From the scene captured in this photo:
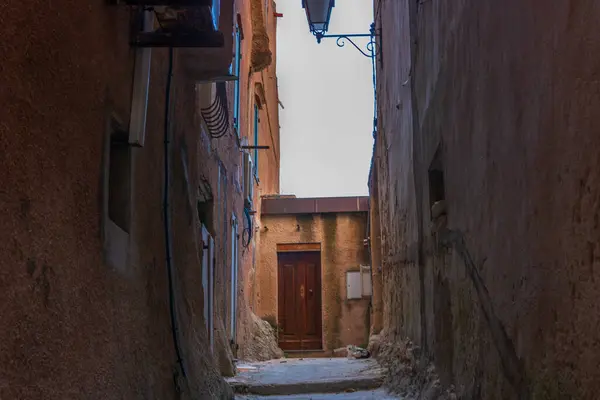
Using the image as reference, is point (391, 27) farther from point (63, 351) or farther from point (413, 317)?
point (63, 351)

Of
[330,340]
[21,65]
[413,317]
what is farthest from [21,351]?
[330,340]

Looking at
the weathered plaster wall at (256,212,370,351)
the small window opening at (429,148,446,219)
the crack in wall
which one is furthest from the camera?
the weathered plaster wall at (256,212,370,351)

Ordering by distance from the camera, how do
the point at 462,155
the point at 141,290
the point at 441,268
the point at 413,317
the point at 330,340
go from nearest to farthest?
the point at 141,290, the point at 462,155, the point at 441,268, the point at 413,317, the point at 330,340

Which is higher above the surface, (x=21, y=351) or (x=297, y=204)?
(x=297, y=204)

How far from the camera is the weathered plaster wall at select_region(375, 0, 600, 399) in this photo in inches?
67.9

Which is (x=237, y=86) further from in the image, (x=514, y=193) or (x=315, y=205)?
(x=514, y=193)

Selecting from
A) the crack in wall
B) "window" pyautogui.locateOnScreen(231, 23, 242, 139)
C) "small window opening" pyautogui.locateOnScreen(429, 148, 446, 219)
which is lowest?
the crack in wall

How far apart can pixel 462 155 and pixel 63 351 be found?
2135 mm

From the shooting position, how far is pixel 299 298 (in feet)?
46.7

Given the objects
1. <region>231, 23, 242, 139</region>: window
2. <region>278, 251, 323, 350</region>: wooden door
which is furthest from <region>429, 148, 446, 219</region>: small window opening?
<region>278, 251, 323, 350</region>: wooden door

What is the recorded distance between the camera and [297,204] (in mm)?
13992

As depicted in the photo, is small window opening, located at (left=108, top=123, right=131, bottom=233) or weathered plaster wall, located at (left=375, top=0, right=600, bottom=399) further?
small window opening, located at (left=108, top=123, right=131, bottom=233)

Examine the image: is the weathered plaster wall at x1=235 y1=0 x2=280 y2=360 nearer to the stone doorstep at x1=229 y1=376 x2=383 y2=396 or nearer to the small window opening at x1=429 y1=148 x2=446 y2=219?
the stone doorstep at x1=229 y1=376 x2=383 y2=396

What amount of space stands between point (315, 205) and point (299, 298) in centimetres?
198
